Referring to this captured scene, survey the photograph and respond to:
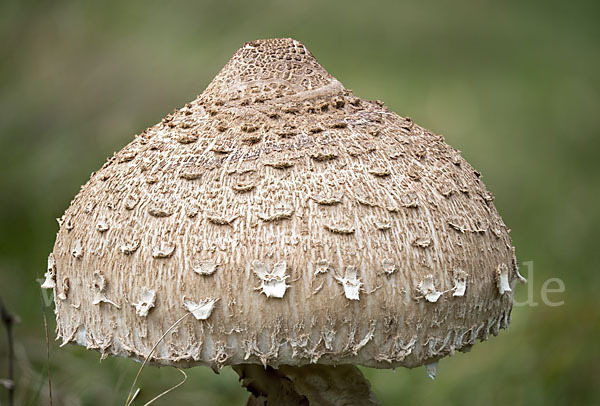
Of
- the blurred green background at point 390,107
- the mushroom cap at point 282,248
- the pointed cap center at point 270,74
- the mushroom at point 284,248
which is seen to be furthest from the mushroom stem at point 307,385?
the blurred green background at point 390,107

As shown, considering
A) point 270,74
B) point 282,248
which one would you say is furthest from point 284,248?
point 270,74

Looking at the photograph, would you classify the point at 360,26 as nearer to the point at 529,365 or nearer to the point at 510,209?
the point at 510,209

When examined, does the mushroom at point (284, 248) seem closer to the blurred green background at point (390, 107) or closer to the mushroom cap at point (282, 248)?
the mushroom cap at point (282, 248)

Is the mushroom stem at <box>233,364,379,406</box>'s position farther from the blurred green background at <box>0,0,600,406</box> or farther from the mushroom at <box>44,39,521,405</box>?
the blurred green background at <box>0,0,600,406</box>

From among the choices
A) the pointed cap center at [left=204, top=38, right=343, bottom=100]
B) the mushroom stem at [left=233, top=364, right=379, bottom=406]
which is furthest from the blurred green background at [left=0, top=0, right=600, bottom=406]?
the pointed cap center at [left=204, top=38, right=343, bottom=100]

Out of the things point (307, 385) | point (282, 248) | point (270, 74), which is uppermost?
point (270, 74)

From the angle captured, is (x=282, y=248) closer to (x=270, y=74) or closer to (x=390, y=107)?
(x=270, y=74)

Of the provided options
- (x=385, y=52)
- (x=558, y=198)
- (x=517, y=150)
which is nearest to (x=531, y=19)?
(x=385, y=52)
